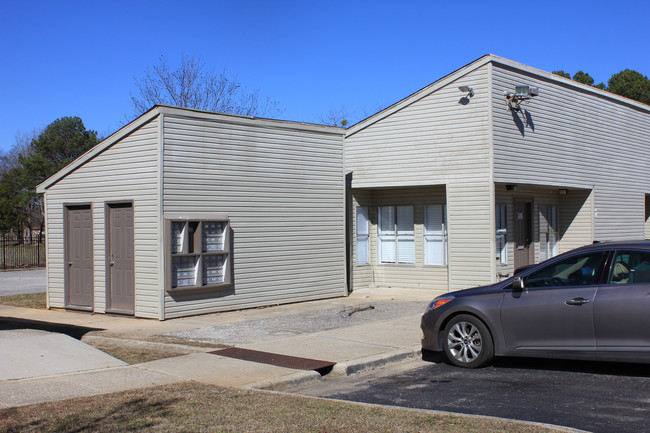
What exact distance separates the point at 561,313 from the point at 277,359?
3648mm

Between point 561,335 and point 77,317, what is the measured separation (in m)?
9.52

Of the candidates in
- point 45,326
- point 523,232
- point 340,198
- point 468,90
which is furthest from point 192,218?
point 523,232

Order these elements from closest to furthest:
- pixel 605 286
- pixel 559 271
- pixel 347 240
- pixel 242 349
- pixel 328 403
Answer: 1. pixel 328 403
2. pixel 605 286
3. pixel 559 271
4. pixel 242 349
5. pixel 347 240

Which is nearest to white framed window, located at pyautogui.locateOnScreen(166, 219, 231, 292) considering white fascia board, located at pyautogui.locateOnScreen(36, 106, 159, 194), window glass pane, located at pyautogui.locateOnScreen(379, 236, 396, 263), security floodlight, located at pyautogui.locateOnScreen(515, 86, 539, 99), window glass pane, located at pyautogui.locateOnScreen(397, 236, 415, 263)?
white fascia board, located at pyautogui.locateOnScreen(36, 106, 159, 194)

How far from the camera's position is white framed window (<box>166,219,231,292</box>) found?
12328 millimetres

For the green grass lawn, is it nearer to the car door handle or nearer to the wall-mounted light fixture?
the wall-mounted light fixture

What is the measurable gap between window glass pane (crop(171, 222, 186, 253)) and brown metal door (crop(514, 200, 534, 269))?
8.94m

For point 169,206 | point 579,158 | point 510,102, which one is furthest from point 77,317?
point 579,158

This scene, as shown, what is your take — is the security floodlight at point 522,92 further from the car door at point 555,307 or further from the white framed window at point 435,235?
Answer: the car door at point 555,307

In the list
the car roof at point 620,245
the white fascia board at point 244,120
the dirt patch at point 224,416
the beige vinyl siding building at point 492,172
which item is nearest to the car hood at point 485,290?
the car roof at point 620,245

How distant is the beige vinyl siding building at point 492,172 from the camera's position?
1464 cm

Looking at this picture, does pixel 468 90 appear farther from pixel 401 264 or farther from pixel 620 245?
pixel 620 245

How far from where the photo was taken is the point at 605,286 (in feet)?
23.8

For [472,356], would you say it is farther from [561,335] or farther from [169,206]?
[169,206]
